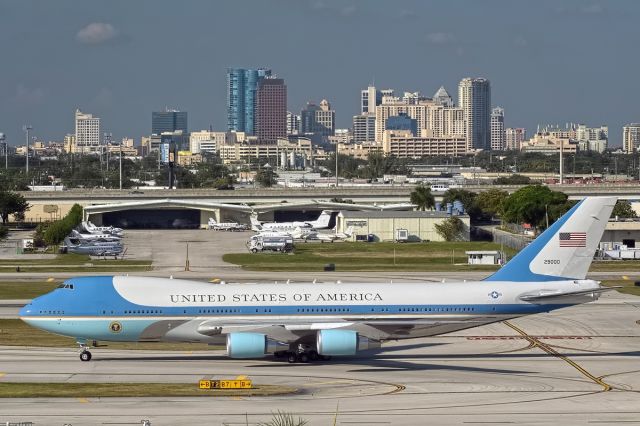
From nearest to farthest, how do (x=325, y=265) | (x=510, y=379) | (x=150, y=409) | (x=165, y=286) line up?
(x=150, y=409) < (x=510, y=379) < (x=165, y=286) < (x=325, y=265)

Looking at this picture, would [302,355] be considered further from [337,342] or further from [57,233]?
[57,233]

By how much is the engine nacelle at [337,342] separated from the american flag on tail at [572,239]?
10.9 m

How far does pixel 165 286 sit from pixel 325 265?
54011mm

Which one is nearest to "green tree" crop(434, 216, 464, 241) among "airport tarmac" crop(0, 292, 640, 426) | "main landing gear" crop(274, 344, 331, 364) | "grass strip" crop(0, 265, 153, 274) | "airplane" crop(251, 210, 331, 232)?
"airplane" crop(251, 210, 331, 232)

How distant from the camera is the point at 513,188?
650 ft

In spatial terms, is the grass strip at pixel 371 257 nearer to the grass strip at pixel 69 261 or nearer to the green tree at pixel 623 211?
the grass strip at pixel 69 261

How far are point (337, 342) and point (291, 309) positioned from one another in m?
2.92

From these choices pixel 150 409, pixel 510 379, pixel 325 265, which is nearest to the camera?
pixel 150 409

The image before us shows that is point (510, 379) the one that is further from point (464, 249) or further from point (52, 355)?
point (464, 249)

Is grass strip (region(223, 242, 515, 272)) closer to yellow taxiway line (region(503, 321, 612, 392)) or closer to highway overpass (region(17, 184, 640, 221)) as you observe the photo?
yellow taxiway line (region(503, 321, 612, 392))

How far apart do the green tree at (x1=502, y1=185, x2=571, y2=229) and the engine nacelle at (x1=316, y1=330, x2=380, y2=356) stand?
288ft

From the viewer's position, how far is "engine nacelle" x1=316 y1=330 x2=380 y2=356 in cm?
4719

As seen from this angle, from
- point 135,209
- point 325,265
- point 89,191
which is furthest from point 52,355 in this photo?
point 89,191

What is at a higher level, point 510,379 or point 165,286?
point 165,286
